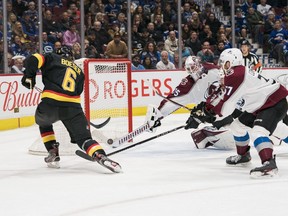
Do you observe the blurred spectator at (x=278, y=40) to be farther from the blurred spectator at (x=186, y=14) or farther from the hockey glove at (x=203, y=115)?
the hockey glove at (x=203, y=115)

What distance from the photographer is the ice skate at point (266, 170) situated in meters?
5.09

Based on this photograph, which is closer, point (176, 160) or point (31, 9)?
point (176, 160)

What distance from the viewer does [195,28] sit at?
456 inches

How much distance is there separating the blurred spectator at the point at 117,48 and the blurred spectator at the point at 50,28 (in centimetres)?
87

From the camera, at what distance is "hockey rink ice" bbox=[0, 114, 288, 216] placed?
4.15 metres

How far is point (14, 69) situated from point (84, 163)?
338cm

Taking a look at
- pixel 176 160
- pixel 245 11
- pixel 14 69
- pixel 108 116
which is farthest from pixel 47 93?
pixel 245 11

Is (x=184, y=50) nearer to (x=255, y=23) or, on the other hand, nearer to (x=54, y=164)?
(x=255, y=23)

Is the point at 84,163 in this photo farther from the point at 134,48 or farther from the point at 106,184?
the point at 134,48


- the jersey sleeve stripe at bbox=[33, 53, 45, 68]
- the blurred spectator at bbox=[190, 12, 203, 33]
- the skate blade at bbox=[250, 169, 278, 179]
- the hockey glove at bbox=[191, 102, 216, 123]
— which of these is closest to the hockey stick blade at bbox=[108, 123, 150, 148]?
the hockey glove at bbox=[191, 102, 216, 123]

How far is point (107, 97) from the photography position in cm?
762

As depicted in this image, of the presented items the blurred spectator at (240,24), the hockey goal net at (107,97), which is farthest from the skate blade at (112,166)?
the blurred spectator at (240,24)

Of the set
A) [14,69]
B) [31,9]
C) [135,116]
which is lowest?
[135,116]

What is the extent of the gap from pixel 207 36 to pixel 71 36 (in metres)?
2.60
